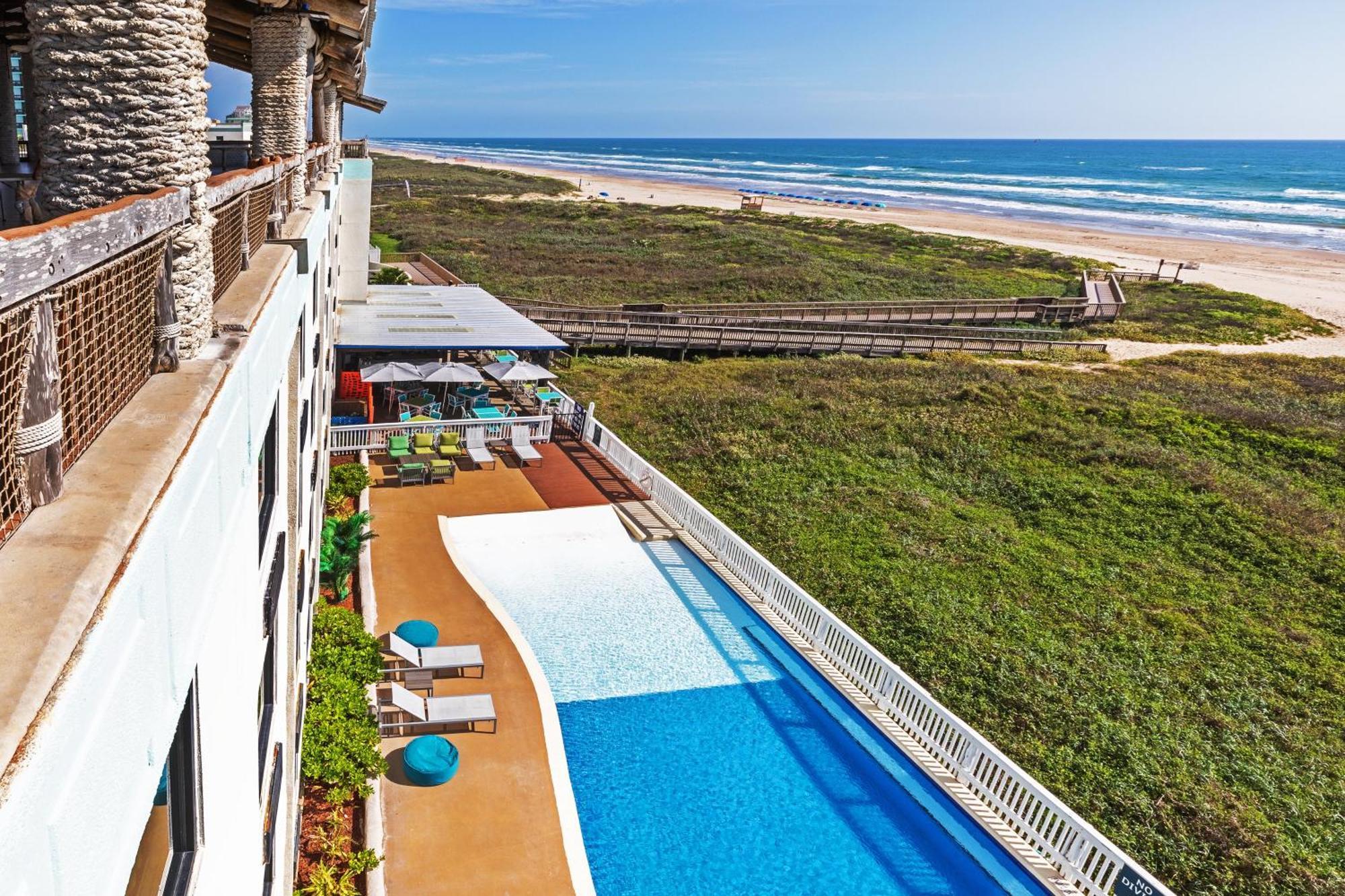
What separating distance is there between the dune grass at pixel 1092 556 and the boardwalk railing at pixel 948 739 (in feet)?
4.86

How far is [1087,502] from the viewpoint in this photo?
21969mm

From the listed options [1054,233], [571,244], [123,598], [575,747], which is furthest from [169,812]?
[1054,233]

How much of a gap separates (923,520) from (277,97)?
16043 mm

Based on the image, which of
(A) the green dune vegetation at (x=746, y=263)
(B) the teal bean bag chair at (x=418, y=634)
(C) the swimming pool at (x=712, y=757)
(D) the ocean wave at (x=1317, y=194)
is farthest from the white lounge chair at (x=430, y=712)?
(D) the ocean wave at (x=1317, y=194)

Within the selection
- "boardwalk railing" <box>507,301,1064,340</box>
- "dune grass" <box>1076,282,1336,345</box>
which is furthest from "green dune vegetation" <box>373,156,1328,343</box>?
"boardwalk railing" <box>507,301,1064,340</box>

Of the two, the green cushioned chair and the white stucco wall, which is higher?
the white stucco wall

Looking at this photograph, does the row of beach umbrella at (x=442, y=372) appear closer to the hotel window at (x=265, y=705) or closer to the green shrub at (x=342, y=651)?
the green shrub at (x=342, y=651)

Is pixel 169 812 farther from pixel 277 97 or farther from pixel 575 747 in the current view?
pixel 277 97

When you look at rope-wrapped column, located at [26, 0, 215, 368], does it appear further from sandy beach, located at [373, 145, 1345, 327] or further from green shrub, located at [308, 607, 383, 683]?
sandy beach, located at [373, 145, 1345, 327]

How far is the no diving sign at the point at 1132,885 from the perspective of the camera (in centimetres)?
916

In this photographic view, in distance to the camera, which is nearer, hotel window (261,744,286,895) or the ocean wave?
hotel window (261,744,286,895)

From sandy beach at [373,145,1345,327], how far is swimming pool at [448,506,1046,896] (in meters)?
55.8

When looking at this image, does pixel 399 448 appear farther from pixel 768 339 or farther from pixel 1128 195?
pixel 1128 195

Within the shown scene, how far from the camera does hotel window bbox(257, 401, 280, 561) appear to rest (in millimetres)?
5746
